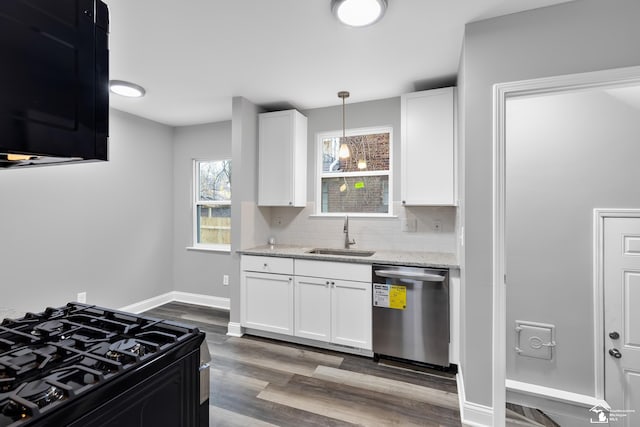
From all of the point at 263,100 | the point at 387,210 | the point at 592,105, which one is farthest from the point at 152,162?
the point at 592,105

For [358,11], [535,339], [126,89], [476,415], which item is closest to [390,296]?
[476,415]

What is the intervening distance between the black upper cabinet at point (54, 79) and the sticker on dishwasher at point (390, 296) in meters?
2.32

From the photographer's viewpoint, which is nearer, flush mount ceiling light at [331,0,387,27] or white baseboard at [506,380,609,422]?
flush mount ceiling light at [331,0,387,27]

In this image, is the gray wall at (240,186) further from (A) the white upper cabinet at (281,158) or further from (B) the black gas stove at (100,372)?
(B) the black gas stove at (100,372)

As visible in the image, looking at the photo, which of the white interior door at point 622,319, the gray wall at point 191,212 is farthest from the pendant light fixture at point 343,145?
the white interior door at point 622,319

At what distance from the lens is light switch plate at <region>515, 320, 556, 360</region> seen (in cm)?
250

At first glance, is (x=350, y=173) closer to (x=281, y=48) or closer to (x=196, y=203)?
(x=281, y=48)

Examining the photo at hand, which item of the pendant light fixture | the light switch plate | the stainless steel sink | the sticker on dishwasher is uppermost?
the pendant light fixture

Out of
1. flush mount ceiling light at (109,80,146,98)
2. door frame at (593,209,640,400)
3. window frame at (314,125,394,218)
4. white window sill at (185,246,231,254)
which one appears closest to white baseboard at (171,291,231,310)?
white window sill at (185,246,231,254)

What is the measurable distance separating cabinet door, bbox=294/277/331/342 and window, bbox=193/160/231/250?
1.74 m

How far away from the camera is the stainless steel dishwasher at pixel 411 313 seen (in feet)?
8.25

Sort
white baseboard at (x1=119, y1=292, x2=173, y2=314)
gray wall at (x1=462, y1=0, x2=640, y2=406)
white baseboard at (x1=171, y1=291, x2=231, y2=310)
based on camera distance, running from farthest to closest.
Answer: white baseboard at (x1=171, y1=291, x2=231, y2=310) < white baseboard at (x1=119, y1=292, x2=173, y2=314) < gray wall at (x1=462, y1=0, x2=640, y2=406)

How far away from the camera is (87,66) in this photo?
0.83 meters

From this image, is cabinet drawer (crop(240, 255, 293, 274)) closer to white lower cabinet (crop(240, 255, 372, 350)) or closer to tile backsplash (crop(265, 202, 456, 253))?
white lower cabinet (crop(240, 255, 372, 350))
